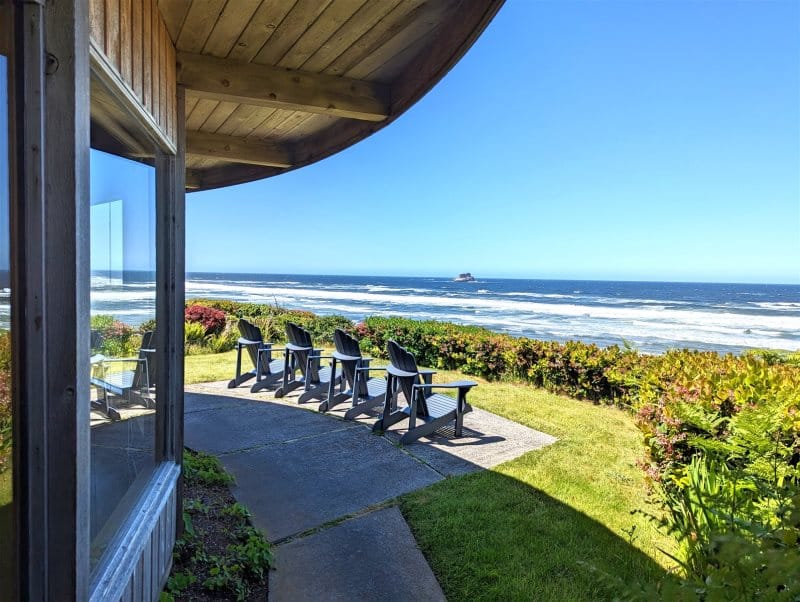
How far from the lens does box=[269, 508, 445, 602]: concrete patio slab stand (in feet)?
7.52

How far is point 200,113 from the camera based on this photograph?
11.8 ft

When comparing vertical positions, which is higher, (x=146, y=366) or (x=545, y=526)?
(x=146, y=366)

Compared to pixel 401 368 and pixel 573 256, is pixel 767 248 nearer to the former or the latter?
pixel 573 256

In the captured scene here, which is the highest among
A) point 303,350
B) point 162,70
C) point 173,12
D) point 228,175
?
point 173,12

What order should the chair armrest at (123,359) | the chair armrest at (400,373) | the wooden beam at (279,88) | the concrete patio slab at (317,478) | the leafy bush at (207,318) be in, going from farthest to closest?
1. the leafy bush at (207,318)
2. the chair armrest at (400,373)
3. the concrete patio slab at (317,478)
4. the wooden beam at (279,88)
5. the chair armrest at (123,359)

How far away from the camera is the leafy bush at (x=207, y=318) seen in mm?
10195

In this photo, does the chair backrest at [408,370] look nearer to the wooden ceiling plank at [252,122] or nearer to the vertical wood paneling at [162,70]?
the wooden ceiling plank at [252,122]

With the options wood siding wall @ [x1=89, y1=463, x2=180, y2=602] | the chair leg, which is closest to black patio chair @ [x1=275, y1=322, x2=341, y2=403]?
the chair leg

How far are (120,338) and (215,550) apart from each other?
4.87ft

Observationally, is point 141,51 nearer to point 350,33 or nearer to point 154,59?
point 154,59

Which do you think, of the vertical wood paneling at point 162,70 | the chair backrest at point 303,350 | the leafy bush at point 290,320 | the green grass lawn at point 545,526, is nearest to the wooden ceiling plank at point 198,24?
the vertical wood paneling at point 162,70

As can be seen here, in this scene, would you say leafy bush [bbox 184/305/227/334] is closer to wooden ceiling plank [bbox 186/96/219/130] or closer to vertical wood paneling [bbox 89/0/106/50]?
wooden ceiling plank [bbox 186/96/219/130]

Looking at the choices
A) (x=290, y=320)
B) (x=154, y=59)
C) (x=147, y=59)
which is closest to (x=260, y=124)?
(x=154, y=59)

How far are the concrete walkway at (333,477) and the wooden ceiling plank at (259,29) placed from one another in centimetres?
272
